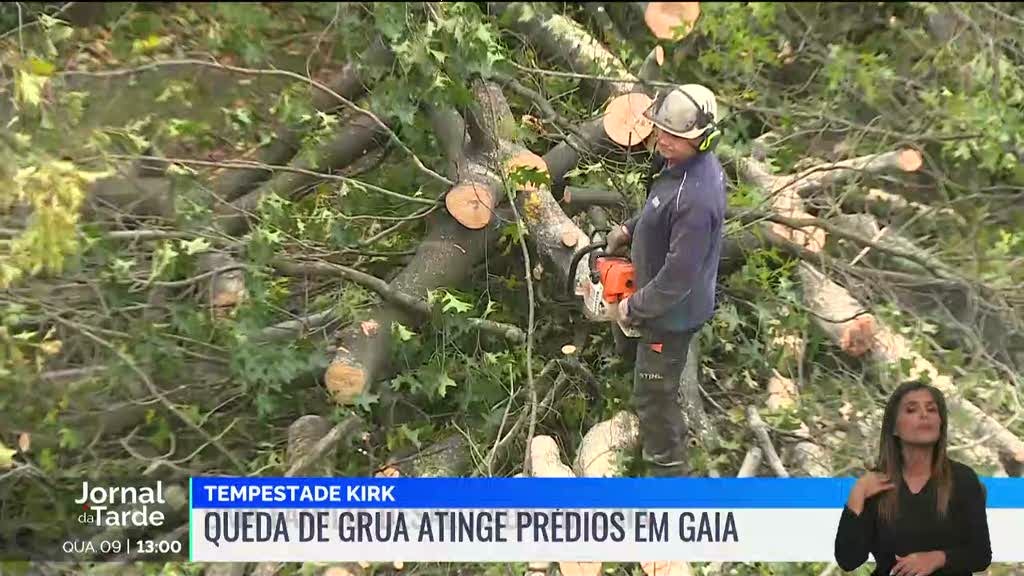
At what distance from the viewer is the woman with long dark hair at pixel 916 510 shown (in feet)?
5.61

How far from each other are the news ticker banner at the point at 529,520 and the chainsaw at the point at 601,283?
A: 1.23ft

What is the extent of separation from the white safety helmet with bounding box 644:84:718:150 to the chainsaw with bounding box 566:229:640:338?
303 mm

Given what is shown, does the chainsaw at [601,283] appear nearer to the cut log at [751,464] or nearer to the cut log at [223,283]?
the cut log at [751,464]

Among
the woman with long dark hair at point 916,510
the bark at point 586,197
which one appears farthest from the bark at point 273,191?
the woman with long dark hair at point 916,510

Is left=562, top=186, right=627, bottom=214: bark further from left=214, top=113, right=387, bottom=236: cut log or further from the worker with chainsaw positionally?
left=214, top=113, right=387, bottom=236: cut log

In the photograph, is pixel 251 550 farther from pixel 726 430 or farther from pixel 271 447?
pixel 726 430

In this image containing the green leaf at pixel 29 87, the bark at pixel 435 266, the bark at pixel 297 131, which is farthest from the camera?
the bark at pixel 435 266

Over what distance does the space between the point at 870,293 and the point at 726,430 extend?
19.6 inches

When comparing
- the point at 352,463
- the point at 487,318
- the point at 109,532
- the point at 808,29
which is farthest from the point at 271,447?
the point at 808,29

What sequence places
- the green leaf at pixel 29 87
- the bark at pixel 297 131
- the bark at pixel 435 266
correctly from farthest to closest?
the bark at pixel 435 266
the bark at pixel 297 131
the green leaf at pixel 29 87

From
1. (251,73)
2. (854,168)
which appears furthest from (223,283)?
(854,168)

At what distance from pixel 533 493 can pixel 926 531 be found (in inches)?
33.0

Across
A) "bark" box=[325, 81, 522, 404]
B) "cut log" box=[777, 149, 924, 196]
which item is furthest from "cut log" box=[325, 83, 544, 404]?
"cut log" box=[777, 149, 924, 196]

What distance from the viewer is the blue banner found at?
67.9 inches
